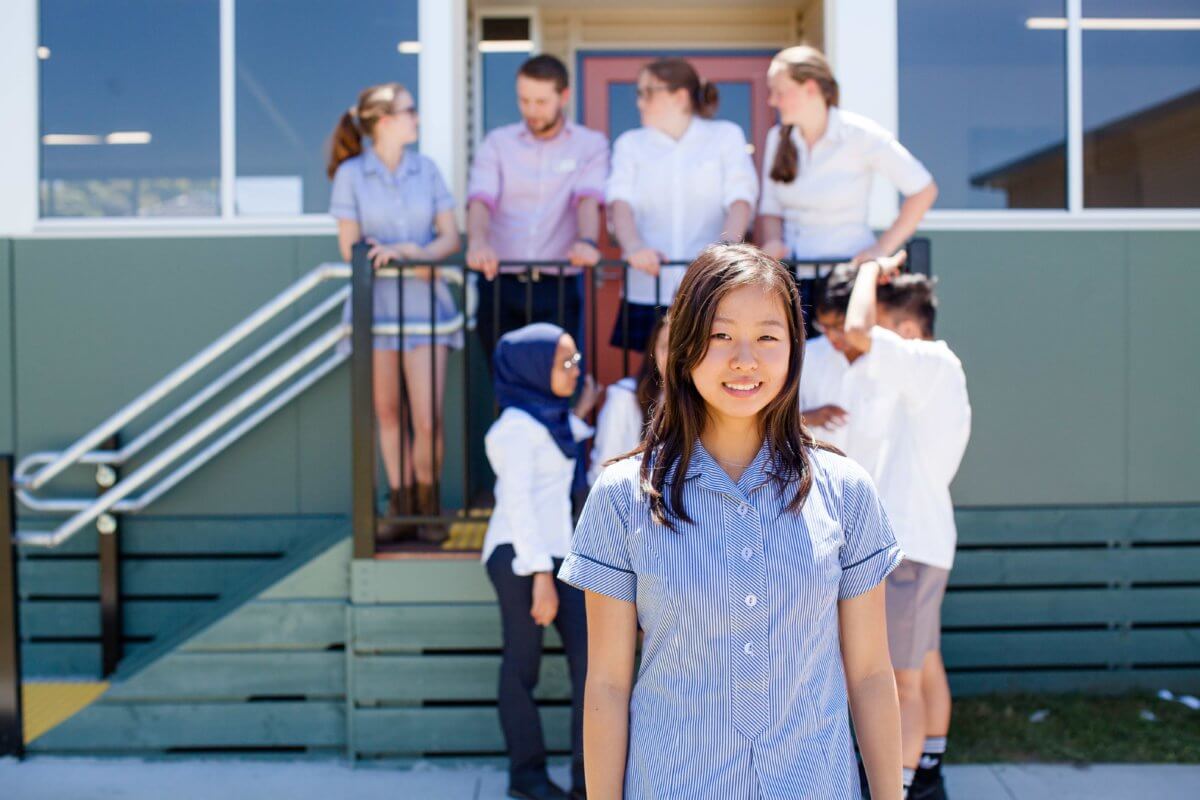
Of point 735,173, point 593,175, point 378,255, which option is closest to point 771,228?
point 735,173

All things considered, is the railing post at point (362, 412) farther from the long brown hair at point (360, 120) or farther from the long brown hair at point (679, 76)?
the long brown hair at point (679, 76)

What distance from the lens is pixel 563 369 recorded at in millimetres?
3613

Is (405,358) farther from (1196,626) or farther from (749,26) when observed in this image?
(1196,626)

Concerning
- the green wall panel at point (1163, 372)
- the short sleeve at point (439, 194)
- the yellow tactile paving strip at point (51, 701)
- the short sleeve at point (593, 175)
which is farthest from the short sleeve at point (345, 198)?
the green wall panel at point (1163, 372)

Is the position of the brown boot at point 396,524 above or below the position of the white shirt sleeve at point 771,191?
below

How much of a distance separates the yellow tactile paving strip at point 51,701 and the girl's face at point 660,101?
10.2 feet

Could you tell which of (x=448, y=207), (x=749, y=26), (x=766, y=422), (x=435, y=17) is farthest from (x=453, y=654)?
(x=749, y=26)

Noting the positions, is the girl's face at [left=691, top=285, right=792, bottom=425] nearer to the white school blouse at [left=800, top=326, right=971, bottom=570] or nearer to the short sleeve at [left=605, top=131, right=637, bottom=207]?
the white school blouse at [left=800, top=326, right=971, bottom=570]

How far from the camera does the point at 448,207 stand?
4.65 meters

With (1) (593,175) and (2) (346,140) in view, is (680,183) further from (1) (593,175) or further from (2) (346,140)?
(2) (346,140)

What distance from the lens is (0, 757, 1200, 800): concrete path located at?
393 centimetres

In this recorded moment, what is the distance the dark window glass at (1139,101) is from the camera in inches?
210

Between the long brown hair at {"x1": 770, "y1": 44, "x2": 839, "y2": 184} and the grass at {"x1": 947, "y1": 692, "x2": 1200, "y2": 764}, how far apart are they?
2.28m

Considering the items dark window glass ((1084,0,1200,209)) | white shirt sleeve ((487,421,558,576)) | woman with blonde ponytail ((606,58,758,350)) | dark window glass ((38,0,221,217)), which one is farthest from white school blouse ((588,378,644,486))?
dark window glass ((1084,0,1200,209))
